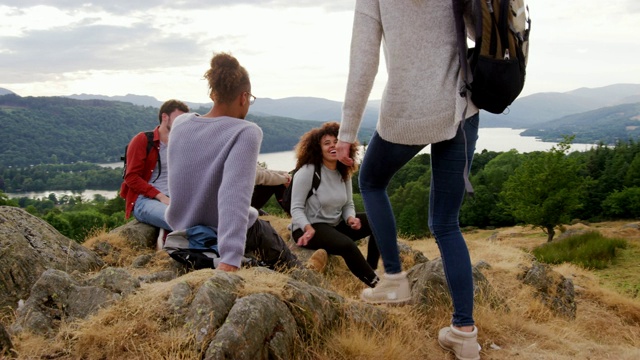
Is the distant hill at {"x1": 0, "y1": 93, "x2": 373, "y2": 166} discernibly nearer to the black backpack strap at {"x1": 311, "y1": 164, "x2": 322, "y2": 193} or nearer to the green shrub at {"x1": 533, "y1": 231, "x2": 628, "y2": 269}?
the green shrub at {"x1": 533, "y1": 231, "x2": 628, "y2": 269}

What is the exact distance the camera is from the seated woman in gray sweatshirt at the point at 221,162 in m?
3.46

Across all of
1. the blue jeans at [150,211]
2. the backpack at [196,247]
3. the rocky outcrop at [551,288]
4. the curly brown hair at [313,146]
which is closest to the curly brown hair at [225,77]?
the backpack at [196,247]

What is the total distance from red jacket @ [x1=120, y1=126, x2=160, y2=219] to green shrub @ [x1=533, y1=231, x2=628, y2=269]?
1492 cm

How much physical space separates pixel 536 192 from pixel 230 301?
98.4 feet

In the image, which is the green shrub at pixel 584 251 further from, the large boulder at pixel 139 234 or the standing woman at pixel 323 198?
A: the large boulder at pixel 139 234

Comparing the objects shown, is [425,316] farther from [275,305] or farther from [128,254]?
[128,254]

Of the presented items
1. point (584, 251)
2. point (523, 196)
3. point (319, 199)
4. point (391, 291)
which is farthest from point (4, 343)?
point (523, 196)

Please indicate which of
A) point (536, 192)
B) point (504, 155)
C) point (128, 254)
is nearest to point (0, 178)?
point (504, 155)

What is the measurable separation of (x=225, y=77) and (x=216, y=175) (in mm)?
714

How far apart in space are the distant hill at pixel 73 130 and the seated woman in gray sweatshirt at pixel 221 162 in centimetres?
13393

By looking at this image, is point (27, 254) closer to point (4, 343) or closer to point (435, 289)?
point (4, 343)

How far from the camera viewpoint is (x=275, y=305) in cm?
281

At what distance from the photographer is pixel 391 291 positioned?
378 centimetres

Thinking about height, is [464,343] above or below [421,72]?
below
